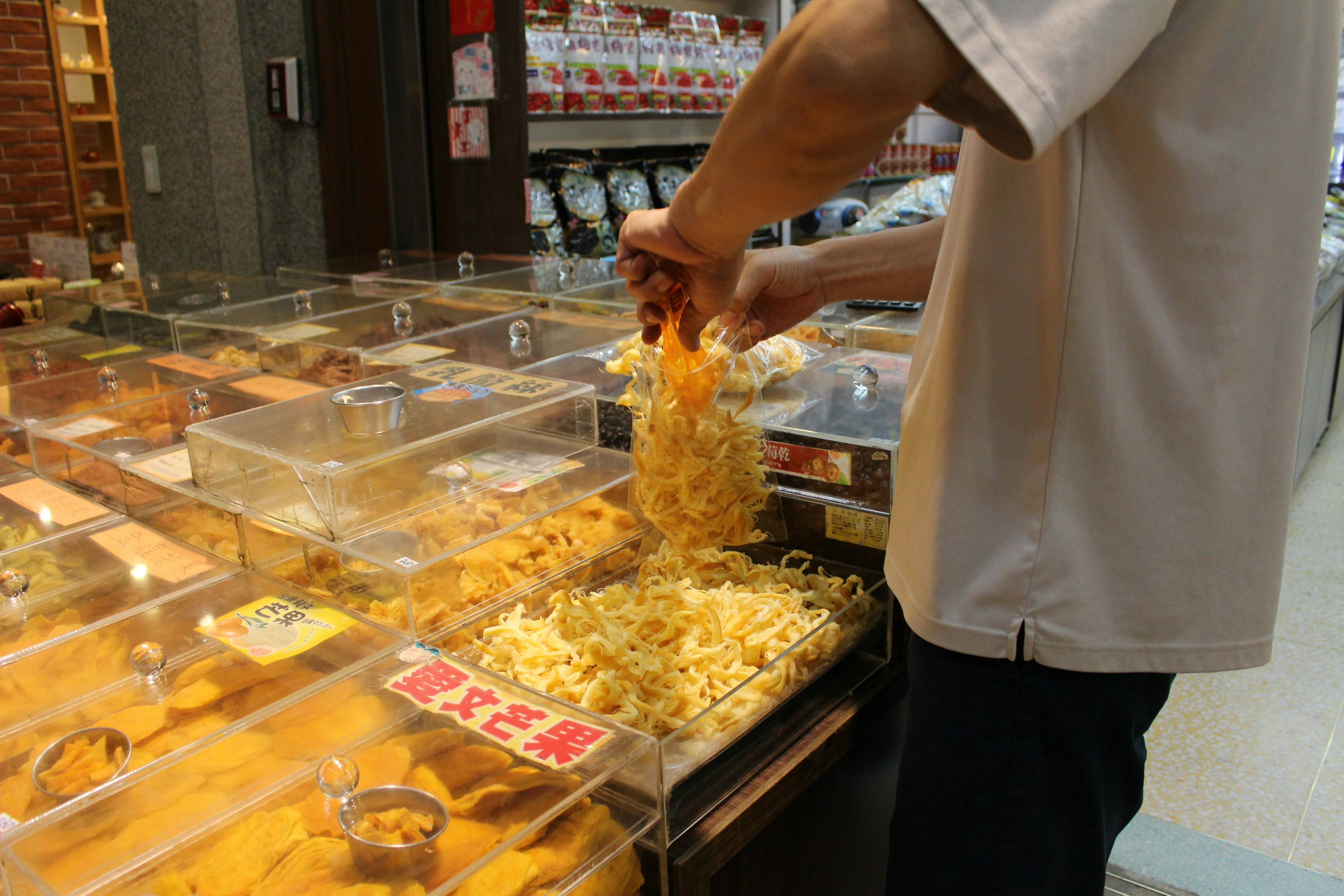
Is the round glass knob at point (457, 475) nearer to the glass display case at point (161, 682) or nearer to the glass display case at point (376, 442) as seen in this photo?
the glass display case at point (376, 442)

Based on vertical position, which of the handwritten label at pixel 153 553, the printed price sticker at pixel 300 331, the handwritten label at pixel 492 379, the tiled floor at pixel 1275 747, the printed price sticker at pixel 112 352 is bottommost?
the tiled floor at pixel 1275 747

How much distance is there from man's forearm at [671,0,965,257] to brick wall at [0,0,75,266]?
5239 mm

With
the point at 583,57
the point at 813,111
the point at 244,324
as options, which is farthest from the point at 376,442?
the point at 583,57

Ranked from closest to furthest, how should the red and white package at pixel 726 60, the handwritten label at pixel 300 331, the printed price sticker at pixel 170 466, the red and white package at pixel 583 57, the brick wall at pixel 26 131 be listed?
the printed price sticker at pixel 170 466 < the handwritten label at pixel 300 331 < the red and white package at pixel 583 57 < the red and white package at pixel 726 60 < the brick wall at pixel 26 131

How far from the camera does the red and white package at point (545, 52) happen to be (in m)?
3.25

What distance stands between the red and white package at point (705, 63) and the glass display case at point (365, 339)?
1.63m

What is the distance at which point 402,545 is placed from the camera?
128 centimetres

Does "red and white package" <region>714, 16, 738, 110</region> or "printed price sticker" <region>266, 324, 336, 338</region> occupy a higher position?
"red and white package" <region>714, 16, 738, 110</region>

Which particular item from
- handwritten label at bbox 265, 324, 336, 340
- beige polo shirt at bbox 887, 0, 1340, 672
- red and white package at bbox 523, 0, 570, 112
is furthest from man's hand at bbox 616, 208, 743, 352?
red and white package at bbox 523, 0, 570, 112

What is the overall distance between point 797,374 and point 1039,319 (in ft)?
2.74

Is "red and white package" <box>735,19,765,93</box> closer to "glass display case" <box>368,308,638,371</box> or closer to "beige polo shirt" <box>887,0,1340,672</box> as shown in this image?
"glass display case" <box>368,308,638,371</box>

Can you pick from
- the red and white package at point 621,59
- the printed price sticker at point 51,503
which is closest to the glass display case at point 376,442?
the printed price sticker at point 51,503

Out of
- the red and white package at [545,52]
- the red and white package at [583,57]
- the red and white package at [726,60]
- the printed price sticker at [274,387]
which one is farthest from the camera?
the red and white package at [726,60]

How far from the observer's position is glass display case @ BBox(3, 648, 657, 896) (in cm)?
A: 84
